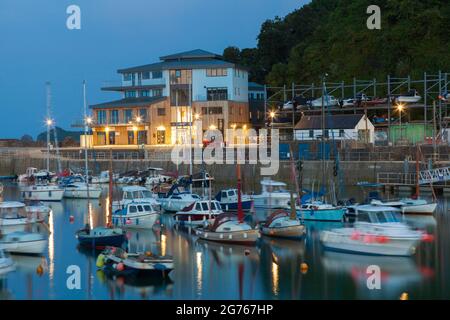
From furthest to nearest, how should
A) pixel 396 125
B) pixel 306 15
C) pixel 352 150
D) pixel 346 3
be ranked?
pixel 306 15
pixel 346 3
pixel 396 125
pixel 352 150

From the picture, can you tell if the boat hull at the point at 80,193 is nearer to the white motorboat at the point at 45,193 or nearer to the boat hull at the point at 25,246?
the white motorboat at the point at 45,193

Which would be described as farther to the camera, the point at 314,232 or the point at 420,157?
the point at 420,157

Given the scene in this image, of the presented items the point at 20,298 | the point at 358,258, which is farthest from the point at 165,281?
the point at 358,258

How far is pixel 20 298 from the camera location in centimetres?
2848

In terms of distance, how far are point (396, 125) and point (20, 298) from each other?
2207 inches

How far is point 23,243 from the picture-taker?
35562 mm

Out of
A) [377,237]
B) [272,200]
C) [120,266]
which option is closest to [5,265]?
[120,266]

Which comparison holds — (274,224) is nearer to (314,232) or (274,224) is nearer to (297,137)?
(314,232)

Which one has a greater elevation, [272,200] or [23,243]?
[272,200]

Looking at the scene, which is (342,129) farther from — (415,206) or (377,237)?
(377,237)

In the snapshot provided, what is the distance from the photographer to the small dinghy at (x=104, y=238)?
37188mm

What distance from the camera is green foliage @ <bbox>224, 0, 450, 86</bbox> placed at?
283ft

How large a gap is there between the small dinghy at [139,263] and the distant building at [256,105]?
68393mm

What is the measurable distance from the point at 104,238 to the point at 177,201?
15.7 meters
